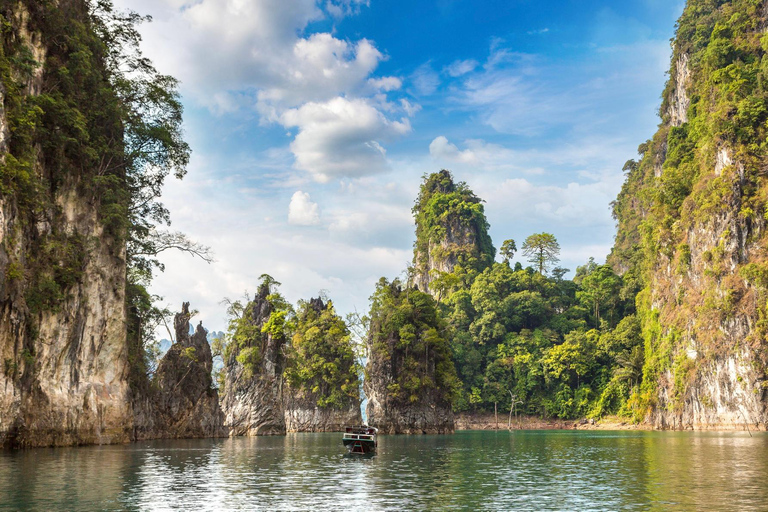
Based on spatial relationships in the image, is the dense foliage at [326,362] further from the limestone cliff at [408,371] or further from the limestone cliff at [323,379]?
the limestone cliff at [408,371]

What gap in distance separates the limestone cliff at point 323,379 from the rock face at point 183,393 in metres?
30.8

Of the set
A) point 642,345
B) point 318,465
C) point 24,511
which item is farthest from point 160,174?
point 642,345

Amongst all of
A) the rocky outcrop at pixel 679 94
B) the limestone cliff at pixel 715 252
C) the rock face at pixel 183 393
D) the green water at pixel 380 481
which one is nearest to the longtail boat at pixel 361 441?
the green water at pixel 380 481

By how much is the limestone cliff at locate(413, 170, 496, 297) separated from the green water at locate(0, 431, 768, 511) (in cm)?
10617

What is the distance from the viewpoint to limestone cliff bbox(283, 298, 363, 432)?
3962 inches

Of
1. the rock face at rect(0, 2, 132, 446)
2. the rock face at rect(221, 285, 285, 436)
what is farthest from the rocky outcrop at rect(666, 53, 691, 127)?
the rock face at rect(0, 2, 132, 446)

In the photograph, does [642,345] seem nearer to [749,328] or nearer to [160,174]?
[749,328]

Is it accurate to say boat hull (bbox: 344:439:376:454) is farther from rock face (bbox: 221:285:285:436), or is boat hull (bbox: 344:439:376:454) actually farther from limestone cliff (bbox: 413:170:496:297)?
limestone cliff (bbox: 413:170:496:297)

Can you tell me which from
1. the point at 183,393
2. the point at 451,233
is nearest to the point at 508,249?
the point at 451,233

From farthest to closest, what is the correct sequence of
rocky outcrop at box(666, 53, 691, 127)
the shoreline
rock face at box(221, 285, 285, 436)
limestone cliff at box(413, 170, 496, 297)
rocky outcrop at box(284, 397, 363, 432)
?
limestone cliff at box(413, 170, 496, 297) < rocky outcrop at box(666, 53, 691, 127) < rocky outcrop at box(284, 397, 363, 432) < the shoreline < rock face at box(221, 285, 285, 436)

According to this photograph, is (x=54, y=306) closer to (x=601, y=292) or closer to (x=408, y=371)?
(x=408, y=371)

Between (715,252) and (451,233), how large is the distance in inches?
3029

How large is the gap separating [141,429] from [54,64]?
32.2 metres

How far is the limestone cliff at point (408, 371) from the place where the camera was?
82875 mm
